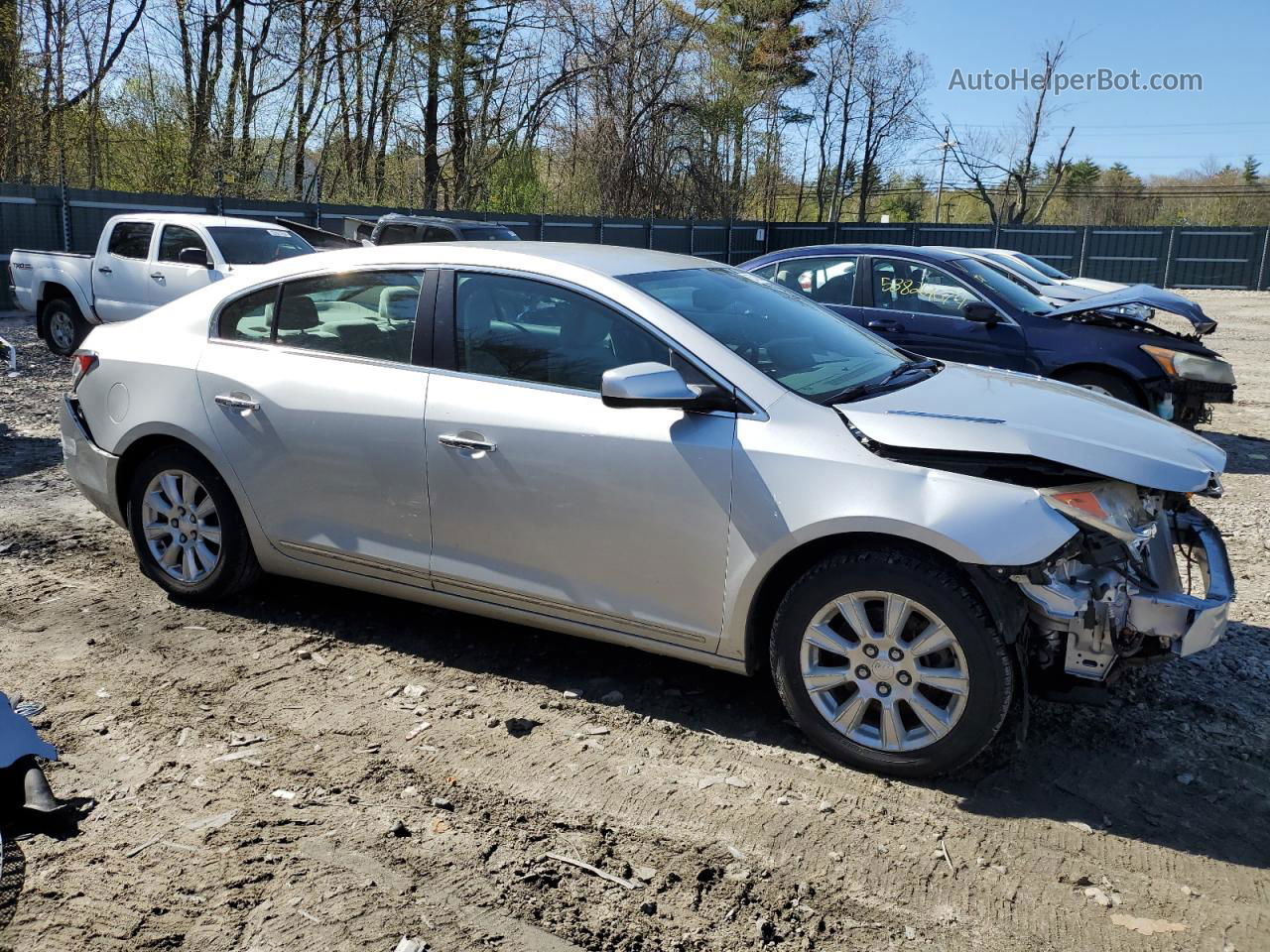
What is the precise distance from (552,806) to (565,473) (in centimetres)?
117

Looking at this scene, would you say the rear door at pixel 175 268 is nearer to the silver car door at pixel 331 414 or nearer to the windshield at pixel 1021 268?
the silver car door at pixel 331 414

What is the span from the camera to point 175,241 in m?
13.0

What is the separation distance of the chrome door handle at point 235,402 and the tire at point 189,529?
0.32m

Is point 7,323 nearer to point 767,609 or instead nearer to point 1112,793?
point 767,609

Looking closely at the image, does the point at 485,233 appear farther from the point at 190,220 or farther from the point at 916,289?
the point at 916,289

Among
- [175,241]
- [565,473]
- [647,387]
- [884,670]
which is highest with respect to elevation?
[175,241]

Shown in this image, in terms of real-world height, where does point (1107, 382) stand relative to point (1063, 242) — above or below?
below

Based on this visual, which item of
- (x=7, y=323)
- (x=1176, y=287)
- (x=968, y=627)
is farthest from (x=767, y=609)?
(x=1176, y=287)

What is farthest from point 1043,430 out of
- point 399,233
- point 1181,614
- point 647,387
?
point 399,233

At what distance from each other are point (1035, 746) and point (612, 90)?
32756mm

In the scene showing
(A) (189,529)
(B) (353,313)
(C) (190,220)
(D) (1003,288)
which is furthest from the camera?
(C) (190,220)

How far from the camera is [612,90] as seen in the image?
3353 cm

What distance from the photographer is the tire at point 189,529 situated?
467cm

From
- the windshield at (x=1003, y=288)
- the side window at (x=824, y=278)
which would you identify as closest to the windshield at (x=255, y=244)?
the side window at (x=824, y=278)
